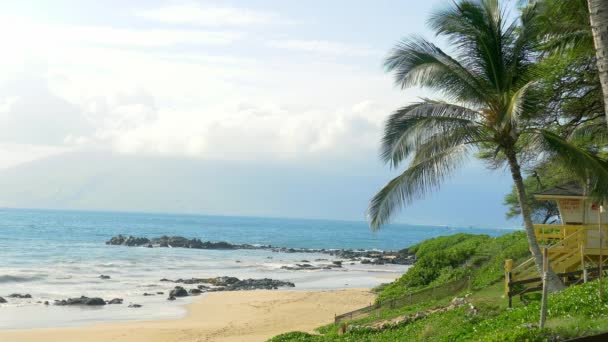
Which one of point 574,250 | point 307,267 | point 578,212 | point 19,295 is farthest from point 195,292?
point 574,250

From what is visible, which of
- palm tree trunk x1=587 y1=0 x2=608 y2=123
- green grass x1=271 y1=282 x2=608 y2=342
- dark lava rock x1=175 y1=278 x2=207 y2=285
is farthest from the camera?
dark lava rock x1=175 y1=278 x2=207 y2=285

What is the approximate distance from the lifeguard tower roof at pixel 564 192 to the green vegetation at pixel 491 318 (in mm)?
3230

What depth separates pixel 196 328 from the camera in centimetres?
2717

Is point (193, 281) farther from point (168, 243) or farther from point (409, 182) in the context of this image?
point (168, 243)

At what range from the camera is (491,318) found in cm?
1463

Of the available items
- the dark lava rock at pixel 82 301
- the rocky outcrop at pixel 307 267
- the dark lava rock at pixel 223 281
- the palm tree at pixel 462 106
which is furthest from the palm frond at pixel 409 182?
the rocky outcrop at pixel 307 267

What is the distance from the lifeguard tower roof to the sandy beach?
10.3 metres

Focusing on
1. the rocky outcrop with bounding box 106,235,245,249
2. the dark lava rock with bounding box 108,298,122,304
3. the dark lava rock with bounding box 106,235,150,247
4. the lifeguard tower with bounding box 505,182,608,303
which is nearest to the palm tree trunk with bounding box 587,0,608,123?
the lifeguard tower with bounding box 505,182,608,303

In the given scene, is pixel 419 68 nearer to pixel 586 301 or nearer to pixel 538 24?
pixel 538 24

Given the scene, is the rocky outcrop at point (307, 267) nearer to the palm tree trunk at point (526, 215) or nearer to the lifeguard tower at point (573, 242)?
the lifeguard tower at point (573, 242)

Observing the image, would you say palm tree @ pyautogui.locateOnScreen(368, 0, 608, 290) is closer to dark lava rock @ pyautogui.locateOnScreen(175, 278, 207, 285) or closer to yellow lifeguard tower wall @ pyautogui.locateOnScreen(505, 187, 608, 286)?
yellow lifeguard tower wall @ pyautogui.locateOnScreen(505, 187, 608, 286)

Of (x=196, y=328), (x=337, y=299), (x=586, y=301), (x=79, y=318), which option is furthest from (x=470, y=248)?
(x=586, y=301)

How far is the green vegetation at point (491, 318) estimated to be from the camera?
33.1 ft

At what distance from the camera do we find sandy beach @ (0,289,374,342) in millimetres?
25203
